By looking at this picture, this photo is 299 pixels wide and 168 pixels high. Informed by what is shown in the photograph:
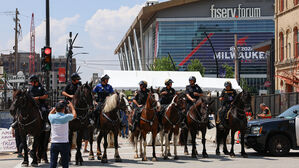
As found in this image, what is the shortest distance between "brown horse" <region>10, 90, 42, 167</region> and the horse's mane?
6.48ft

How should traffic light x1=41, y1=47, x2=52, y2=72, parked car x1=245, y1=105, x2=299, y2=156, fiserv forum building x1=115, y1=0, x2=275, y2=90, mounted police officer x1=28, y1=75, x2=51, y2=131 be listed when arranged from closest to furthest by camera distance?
mounted police officer x1=28, y1=75, x2=51, y2=131 → parked car x1=245, y1=105, x2=299, y2=156 → traffic light x1=41, y1=47, x2=52, y2=72 → fiserv forum building x1=115, y1=0, x2=275, y2=90

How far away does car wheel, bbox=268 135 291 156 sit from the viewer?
55.7 feet

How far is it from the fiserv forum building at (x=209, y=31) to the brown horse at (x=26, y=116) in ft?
320

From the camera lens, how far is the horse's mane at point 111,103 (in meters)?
15.9

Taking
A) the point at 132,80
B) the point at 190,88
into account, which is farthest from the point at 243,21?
the point at 190,88

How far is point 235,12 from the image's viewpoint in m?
119

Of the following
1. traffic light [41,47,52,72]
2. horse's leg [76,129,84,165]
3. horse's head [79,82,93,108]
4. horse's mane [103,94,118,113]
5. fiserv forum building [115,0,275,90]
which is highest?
fiserv forum building [115,0,275,90]

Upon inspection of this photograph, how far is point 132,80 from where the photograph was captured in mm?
31406

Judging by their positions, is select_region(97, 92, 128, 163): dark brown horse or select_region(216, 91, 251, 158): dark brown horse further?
select_region(216, 91, 251, 158): dark brown horse

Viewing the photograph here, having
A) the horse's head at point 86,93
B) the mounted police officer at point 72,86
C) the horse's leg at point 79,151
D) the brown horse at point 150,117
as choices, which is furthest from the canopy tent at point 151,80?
the horse's head at point 86,93

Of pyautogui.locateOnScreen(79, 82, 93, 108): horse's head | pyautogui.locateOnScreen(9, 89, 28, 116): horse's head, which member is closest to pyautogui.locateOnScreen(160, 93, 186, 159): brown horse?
pyautogui.locateOnScreen(79, 82, 93, 108): horse's head

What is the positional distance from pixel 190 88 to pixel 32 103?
5.34 meters

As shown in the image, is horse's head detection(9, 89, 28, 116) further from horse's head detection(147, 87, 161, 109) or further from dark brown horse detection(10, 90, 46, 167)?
horse's head detection(147, 87, 161, 109)

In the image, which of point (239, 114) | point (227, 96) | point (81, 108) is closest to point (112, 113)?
point (81, 108)
